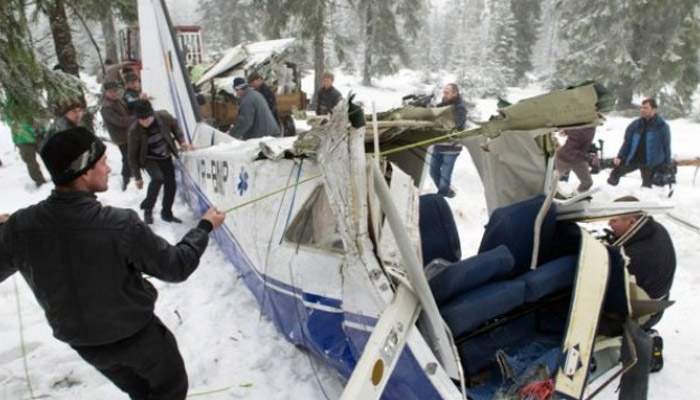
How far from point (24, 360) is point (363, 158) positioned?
10.4 feet

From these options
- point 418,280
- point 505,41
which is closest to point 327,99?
point 418,280

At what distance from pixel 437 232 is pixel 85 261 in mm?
2676

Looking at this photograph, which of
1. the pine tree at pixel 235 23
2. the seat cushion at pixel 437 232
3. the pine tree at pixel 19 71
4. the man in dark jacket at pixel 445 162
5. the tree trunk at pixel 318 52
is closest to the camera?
the pine tree at pixel 19 71

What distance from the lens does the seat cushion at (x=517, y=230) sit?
335 cm

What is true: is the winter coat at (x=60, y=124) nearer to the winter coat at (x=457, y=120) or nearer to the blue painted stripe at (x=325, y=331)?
the blue painted stripe at (x=325, y=331)

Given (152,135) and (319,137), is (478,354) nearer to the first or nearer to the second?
(319,137)

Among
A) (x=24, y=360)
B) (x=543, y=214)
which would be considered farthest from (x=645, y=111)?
(x=24, y=360)

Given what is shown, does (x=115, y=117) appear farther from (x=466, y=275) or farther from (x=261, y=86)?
(x=466, y=275)

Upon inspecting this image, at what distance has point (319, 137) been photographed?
106 inches

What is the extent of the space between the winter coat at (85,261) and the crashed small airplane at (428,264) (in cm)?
92

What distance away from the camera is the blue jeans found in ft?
25.3

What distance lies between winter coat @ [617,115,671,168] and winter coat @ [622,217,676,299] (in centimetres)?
454

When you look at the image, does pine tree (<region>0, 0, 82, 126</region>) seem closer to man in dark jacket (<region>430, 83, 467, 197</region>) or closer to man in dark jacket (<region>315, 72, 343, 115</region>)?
man in dark jacket (<region>430, 83, 467, 197</region>)

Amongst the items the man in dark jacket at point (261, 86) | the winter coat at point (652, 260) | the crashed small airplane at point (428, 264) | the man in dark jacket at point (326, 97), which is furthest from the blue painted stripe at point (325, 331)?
the man in dark jacket at point (326, 97)
